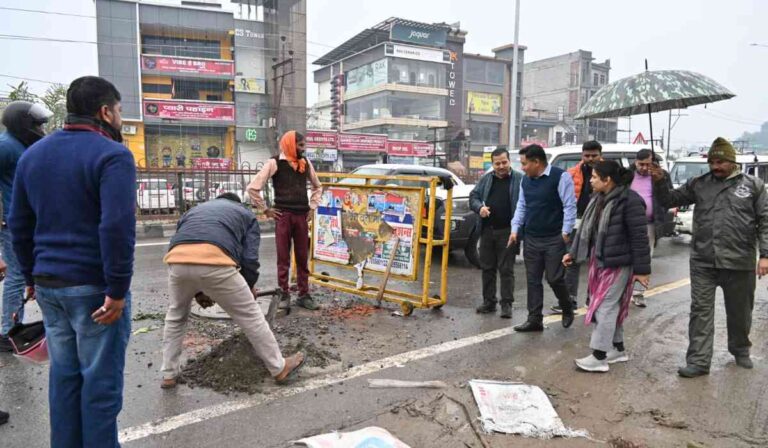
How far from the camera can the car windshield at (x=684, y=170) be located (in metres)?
12.6

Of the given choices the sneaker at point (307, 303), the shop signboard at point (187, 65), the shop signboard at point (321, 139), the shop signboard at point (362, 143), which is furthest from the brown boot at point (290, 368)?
the shop signboard at point (187, 65)

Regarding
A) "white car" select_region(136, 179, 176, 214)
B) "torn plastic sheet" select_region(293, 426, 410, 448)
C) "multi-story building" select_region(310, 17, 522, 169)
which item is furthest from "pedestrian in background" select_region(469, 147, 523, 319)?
"multi-story building" select_region(310, 17, 522, 169)

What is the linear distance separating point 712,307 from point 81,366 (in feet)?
14.1

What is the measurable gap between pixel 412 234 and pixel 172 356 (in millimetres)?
2792

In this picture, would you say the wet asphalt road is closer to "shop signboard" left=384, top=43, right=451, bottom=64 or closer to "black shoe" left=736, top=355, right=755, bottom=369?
"black shoe" left=736, top=355, right=755, bottom=369

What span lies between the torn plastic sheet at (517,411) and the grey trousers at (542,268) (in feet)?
4.74

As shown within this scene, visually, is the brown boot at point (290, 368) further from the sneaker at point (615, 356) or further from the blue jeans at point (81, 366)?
the sneaker at point (615, 356)

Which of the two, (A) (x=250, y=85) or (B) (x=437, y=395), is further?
(A) (x=250, y=85)

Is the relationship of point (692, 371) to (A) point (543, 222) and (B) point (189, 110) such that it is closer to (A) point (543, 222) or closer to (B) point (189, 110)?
(A) point (543, 222)

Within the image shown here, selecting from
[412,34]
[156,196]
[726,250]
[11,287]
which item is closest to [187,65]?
[156,196]

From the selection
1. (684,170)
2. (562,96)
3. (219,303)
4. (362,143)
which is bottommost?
(219,303)

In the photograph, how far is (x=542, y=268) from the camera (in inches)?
199

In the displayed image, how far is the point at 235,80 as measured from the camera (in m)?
38.8

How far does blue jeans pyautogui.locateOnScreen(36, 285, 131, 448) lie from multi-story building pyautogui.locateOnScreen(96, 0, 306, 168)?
1231 inches
